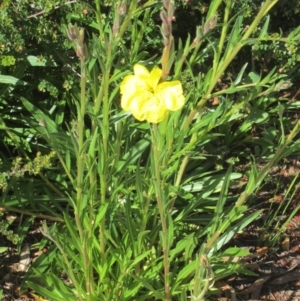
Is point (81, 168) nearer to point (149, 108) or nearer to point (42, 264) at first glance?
point (149, 108)

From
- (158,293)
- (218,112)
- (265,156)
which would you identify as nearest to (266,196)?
(265,156)

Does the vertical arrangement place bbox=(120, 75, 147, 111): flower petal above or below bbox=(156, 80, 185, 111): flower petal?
above

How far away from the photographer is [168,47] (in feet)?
4.42

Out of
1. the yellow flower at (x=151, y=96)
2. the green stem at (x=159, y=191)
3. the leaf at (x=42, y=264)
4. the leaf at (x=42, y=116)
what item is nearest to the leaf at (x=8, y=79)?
the leaf at (x=42, y=116)

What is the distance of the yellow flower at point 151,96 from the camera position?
4.67ft

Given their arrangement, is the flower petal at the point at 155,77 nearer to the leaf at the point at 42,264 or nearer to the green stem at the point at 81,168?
the green stem at the point at 81,168

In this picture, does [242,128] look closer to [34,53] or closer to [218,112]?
[218,112]

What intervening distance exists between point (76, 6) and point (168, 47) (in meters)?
1.39

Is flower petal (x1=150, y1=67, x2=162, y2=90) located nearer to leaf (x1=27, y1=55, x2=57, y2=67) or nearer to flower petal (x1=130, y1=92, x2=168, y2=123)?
flower petal (x1=130, y1=92, x2=168, y2=123)

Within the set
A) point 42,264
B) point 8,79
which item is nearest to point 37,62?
point 8,79

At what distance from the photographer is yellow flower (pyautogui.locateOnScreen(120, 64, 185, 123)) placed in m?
1.42

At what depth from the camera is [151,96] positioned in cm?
144

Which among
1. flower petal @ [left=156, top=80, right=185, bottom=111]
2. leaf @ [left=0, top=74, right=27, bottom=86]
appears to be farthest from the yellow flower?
leaf @ [left=0, top=74, right=27, bottom=86]

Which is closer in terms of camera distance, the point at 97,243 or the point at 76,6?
the point at 97,243
